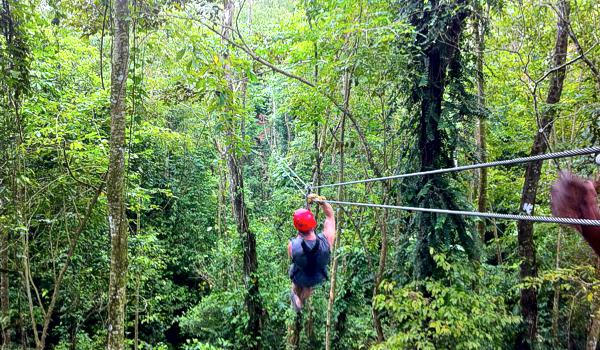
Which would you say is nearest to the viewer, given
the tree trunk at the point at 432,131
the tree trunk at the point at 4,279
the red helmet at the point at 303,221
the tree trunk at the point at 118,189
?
the tree trunk at the point at 118,189

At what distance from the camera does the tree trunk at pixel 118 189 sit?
9.12ft

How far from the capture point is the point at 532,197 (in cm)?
494

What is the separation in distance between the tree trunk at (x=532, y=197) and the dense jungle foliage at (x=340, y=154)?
0.08 feet

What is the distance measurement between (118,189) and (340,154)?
3500 millimetres

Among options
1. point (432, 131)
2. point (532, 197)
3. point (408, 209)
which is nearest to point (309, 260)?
point (408, 209)

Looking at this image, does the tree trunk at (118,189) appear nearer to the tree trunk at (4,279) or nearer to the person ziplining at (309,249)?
the person ziplining at (309,249)

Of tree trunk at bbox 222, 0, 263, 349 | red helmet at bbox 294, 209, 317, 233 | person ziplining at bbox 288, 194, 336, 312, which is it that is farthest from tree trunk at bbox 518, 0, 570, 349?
tree trunk at bbox 222, 0, 263, 349

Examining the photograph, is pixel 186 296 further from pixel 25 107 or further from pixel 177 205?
pixel 25 107

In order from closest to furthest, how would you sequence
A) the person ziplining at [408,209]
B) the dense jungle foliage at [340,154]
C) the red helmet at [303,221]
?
the person ziplining at [408,209] → the red helmet at [303,221] → the dense jungle foliage at [340,154]

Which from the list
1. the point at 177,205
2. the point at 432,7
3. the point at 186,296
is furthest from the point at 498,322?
the point at 177,205

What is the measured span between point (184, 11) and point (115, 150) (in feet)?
5.09

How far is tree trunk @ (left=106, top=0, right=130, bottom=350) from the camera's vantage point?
9.12 ft

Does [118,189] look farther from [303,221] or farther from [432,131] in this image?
[432,131]

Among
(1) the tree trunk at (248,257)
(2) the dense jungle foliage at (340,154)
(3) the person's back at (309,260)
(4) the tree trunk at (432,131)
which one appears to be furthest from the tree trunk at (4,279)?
(4) the tree trunk at (432,131)
